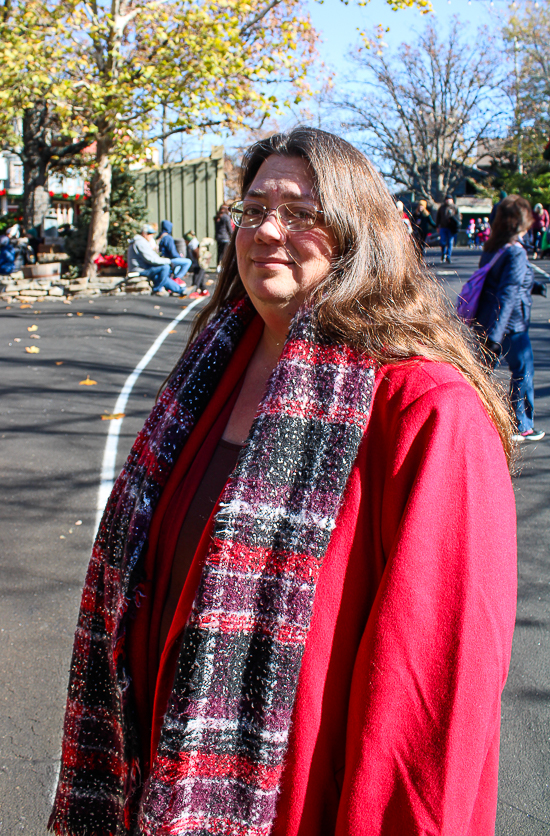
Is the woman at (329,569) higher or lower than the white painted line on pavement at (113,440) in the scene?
higher

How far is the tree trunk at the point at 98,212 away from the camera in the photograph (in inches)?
737

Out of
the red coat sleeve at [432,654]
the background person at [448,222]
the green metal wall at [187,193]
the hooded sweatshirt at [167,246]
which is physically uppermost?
the green metal wall at [187,193]

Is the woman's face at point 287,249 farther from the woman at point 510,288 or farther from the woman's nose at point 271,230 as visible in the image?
the woman at point 510,288

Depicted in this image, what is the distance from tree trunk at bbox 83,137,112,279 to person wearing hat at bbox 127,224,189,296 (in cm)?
280

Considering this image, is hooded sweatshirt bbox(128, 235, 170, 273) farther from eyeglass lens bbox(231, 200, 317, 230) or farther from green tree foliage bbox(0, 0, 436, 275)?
eyeglass lens bbox(231, 200, 317, 230)

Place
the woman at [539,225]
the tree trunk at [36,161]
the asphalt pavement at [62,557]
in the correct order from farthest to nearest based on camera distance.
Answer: the tree trunk at [36,161], the woman at [539,225], the asphalt pavement at [62,557]

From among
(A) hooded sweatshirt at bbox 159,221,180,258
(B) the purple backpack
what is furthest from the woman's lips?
(A) hooded sweatshirt at bbox 159,221,180,258

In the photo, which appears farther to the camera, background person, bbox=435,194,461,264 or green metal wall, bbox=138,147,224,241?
green metal wall, bbox=138,147,224,241

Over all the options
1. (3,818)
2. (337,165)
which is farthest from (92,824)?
(337,165)

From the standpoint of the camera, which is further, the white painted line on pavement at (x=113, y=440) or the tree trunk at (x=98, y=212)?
the tree trunk at (x=98, y=212)

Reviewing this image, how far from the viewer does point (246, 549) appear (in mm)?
1377

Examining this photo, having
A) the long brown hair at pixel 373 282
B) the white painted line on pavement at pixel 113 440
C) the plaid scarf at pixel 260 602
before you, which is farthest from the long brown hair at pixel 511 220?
the plaid scarf at pixel 260 602

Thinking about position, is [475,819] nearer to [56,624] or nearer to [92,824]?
[92,824]

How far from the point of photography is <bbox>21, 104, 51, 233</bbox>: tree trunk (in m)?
23.3
